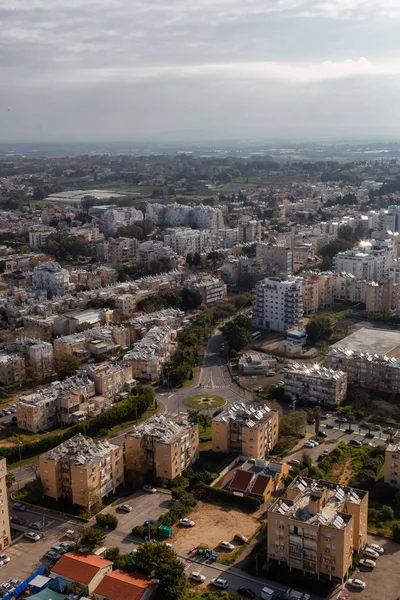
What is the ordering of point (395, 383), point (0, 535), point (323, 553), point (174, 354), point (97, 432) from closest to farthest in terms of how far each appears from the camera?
point (323, 553), point (0, 535), point (97, 432), point (395, 383), point (174, 354)

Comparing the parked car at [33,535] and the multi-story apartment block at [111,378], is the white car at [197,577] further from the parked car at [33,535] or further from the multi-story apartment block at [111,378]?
the multi-story apartment block at [111,378]

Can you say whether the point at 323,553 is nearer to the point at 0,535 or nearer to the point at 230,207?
the point at 0,535

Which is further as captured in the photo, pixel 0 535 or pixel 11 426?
pixel 11 426

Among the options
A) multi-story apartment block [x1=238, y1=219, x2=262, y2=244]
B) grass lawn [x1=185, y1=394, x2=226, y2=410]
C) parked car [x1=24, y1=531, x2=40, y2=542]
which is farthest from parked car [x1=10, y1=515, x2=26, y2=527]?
multi-story apartment block [x1=238, y1=219, x2=262, y2=244]

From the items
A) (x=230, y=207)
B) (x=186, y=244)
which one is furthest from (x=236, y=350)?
(x=230, y=207)

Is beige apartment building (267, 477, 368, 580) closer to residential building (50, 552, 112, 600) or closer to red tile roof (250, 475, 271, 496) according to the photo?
red tile roof (250, 475, 271, 496)

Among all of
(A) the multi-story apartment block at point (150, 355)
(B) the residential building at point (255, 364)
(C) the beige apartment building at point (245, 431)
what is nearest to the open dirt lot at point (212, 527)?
(C) the beige apartment building at point (245, 431)
